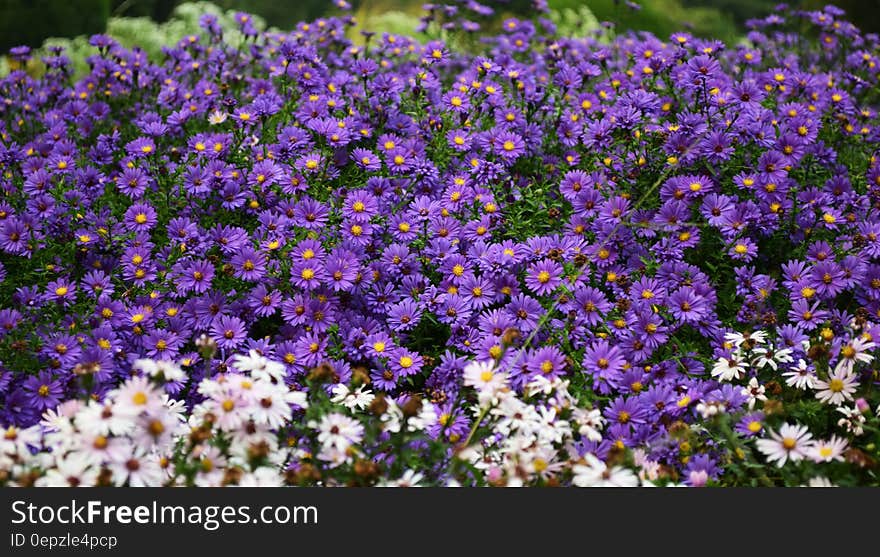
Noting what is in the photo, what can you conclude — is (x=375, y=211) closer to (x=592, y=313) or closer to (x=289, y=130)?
(x=289, y=130)

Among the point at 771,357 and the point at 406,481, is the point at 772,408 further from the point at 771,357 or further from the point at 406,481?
the point at 406,481

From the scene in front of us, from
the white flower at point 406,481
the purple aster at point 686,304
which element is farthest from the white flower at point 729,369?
the white flower at point 406,481

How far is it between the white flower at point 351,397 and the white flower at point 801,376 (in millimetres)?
1044

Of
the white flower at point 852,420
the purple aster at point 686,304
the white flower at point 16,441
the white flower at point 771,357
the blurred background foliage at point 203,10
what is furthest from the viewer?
the blurred background foliage at point 203,10

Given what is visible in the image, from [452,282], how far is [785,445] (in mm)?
984

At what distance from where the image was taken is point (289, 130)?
9.12ft

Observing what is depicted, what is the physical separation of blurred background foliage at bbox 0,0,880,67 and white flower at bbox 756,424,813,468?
2656 mm

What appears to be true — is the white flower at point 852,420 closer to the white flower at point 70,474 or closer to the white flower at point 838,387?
the white flower at point 838,387

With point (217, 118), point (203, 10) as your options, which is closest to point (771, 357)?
point (217, 118)

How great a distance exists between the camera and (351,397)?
2098mm

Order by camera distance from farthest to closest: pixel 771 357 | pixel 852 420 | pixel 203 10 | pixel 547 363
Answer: pixel 203 10
pixel 771 357
pixel 547 363
pixel 852 420

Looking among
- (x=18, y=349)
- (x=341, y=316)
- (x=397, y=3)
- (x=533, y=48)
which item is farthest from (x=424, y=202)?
(x=397, y=3)

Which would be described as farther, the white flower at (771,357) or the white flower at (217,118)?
the white flower at (217,118)

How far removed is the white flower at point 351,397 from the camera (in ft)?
6.77
